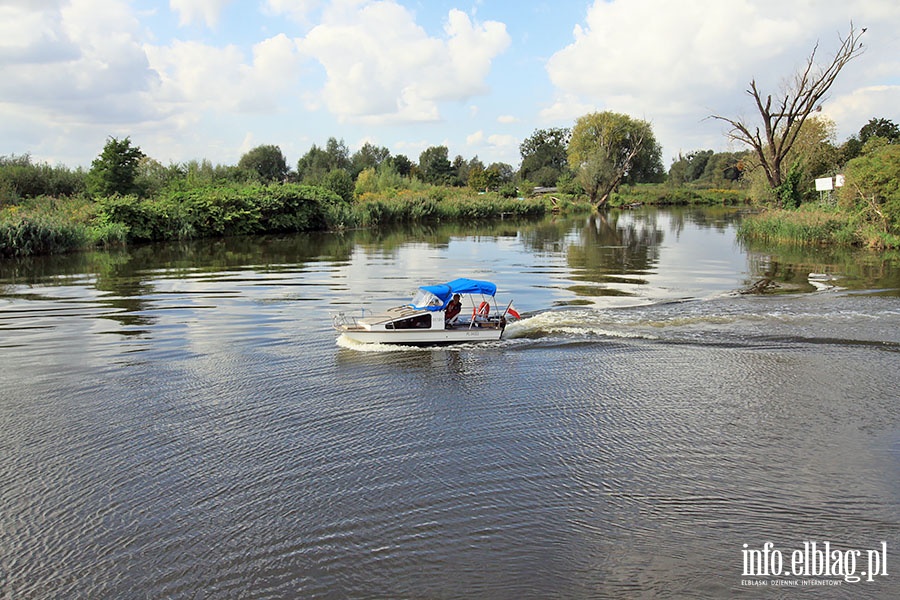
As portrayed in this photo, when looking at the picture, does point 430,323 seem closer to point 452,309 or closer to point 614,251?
point 452,309

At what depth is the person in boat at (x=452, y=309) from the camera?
48.5 ft

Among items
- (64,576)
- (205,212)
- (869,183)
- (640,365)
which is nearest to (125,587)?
(64,576)

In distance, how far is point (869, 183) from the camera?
A: 30.9 m

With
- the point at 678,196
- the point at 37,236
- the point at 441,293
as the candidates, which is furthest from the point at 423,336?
the point at 678,196

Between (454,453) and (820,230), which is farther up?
(820,230)

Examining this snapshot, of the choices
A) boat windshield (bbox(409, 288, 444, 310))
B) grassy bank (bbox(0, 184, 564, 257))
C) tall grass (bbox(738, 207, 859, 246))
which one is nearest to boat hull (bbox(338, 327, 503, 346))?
boat windshield (bbox(409, 288, 444, 310))

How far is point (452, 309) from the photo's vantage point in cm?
1505

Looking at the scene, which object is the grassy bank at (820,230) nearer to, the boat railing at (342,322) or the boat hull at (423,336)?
the boat hull at (423,336)

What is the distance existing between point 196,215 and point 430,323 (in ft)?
107

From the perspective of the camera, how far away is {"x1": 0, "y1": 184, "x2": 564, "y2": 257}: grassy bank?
32.2m

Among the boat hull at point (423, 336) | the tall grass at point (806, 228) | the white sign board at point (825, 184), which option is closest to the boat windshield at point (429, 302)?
the boat hull at point (423, 336)

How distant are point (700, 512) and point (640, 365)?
562 cm

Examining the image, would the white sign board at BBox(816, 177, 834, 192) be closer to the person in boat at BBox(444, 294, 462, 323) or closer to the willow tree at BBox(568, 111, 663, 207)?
the person in boat at BBox(444, 294, 462, 323)

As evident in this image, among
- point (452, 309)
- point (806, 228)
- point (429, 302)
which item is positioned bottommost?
point (452, 309)
